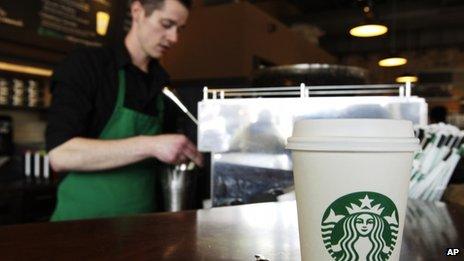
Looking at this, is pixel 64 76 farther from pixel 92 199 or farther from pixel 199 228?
pixel 199 228

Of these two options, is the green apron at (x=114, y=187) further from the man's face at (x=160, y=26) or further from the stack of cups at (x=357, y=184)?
the stack of cups at (x=357, y=184)

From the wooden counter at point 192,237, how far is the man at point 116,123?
0.49 metres

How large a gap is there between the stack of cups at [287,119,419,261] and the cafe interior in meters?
0.05

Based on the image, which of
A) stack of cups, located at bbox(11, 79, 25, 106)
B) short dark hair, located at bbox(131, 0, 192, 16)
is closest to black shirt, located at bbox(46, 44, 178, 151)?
short dark hair, located at bbox(131, 0, 192, 16)

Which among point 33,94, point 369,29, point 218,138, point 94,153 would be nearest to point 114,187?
point 94,153

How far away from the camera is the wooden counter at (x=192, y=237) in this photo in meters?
0.62

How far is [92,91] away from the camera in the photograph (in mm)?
1460

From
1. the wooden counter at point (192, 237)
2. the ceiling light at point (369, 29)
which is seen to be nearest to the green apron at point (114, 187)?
the wooden counter at point (192, 237)

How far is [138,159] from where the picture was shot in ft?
4.59

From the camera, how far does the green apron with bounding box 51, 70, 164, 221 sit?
1453 mm

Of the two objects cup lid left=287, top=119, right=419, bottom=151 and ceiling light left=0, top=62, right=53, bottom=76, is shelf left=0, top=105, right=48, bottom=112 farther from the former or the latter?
cup lid left=287, top=119, right=419, bottom=151

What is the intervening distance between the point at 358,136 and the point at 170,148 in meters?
0.93

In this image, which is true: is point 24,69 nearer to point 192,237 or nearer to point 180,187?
point 180,187

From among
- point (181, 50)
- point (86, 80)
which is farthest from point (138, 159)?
point (181, 50)
